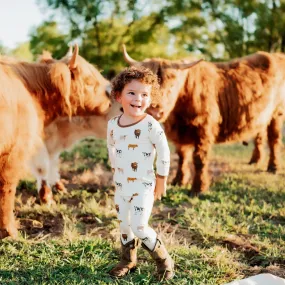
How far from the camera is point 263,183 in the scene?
23.2ft

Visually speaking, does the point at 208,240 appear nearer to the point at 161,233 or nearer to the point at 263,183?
the point at 161,233

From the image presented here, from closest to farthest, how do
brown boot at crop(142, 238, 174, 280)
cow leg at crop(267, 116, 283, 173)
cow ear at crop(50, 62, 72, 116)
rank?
brown boot at crop(142, 238, 174, 280), cow ear at crop(50, 62, 72, 116), cow leg at crop(267, 116, 283, 173)

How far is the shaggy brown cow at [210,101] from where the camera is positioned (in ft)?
20.1

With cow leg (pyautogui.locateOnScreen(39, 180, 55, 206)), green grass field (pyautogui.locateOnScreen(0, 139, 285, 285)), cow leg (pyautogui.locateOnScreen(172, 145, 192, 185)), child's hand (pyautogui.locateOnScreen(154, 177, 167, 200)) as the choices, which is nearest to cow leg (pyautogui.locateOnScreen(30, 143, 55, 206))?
cow leg (pyautogui.locateOnScreen(39, 180, 55, 206))

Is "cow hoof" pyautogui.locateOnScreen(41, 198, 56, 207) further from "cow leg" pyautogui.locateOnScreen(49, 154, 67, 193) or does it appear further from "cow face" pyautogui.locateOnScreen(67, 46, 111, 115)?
"cow face" pyautogui.locateOnScreen(67, 46, 111, 115)

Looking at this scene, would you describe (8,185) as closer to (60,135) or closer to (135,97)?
(135,97)

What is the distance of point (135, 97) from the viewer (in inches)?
129

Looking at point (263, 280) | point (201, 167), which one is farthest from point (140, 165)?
point (201, 167)

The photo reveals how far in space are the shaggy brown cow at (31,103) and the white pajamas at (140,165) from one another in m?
1.41

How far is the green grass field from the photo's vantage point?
361cm

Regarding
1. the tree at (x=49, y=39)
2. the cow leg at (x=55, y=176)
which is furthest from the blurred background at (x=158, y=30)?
the cow leg at (x=55, y=176)

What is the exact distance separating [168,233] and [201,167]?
1.97 m

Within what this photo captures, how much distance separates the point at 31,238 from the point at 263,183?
12.9ft

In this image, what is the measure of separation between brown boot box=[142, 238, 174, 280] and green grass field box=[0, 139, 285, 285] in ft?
0.24
